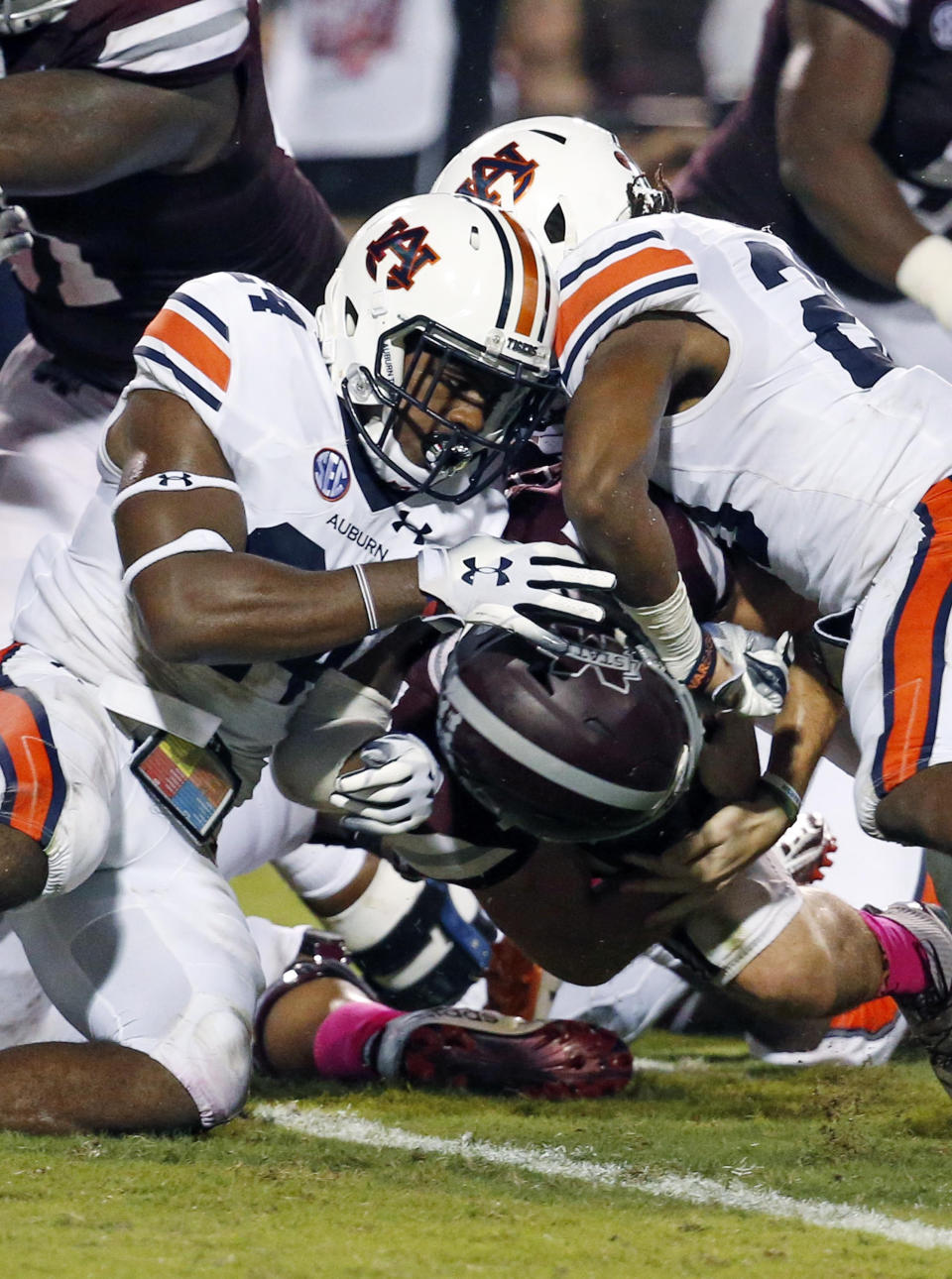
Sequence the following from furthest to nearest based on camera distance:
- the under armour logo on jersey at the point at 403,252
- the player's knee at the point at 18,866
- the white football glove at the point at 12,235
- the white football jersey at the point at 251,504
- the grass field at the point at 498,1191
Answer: the white football glove at the point at 12,235, the under armour logo on jersey at the point at 403,252, the white football jersey at the point at 251,504, the player's knee at the point at 18,866, the grass field at the point at 498,1191

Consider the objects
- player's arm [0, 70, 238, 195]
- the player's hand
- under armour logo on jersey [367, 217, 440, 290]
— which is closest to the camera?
under armour logo on jersey [367, 217, 440, 290]

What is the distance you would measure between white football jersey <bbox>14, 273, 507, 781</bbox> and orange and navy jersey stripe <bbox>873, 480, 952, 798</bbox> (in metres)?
0.70

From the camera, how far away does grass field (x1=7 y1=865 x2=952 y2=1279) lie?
1.73 m

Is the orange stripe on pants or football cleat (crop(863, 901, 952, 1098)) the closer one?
the orange stripe on pants

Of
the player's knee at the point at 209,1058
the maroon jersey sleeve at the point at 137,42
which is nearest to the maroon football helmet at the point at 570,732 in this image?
the player's knee at the point at 209,1058

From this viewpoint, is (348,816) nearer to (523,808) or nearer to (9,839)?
(523,808)

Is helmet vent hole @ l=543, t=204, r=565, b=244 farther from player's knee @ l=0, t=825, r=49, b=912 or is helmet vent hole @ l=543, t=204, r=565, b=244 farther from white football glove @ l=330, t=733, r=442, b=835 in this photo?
player's knee @ l=0, t=825, r=49, b=912

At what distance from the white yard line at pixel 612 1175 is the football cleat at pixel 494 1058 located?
0.19m

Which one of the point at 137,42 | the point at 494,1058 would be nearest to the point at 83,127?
the point at 137,42

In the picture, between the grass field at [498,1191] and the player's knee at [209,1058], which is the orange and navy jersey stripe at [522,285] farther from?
the grass field at [498,1191]

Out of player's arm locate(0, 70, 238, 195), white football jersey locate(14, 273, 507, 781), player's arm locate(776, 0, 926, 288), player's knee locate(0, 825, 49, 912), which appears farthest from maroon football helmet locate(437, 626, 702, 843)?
player's arm locate(776, 0, 926, 288)

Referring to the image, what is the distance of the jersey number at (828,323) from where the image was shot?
8.57 feet

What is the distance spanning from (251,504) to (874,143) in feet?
6.72

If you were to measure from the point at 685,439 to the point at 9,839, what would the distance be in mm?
1160
